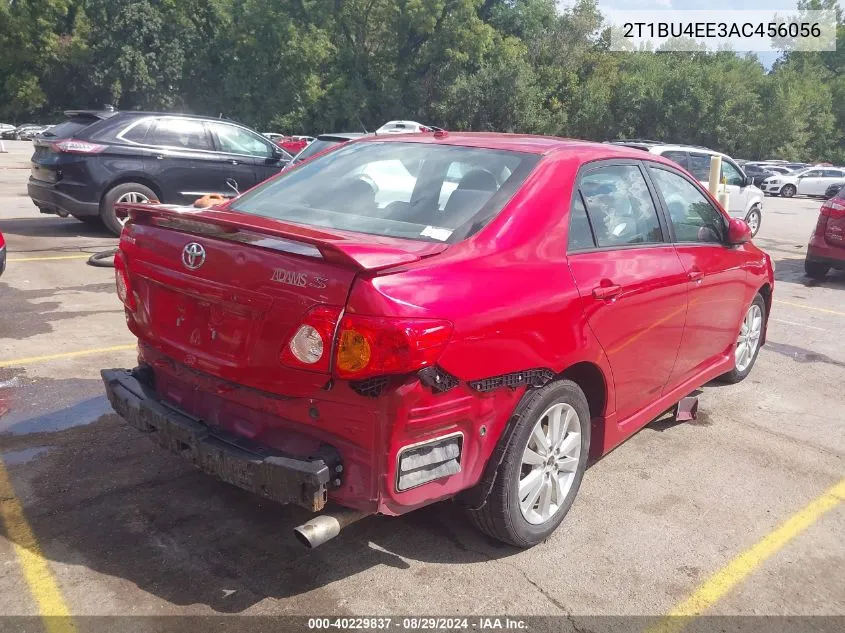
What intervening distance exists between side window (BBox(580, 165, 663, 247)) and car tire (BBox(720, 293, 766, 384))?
1883 mm

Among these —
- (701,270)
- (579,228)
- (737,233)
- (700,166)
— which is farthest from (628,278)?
(700,166)

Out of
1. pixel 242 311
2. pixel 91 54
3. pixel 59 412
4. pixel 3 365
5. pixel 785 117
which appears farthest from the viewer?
pixel 91 54

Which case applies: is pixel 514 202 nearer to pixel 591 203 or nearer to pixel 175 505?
pixel 591 203

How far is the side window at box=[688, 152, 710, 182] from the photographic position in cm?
1382

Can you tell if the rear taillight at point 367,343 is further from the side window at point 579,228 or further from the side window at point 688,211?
the side window at point 688,211

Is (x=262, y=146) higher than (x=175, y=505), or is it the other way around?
(x=262, y=146)

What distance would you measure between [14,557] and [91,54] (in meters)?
66.0

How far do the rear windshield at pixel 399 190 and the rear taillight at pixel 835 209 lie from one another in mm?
8099

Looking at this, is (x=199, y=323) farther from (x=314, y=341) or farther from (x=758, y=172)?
(x=758, y=172)

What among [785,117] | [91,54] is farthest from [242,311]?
[91,54]

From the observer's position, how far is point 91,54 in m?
60.5

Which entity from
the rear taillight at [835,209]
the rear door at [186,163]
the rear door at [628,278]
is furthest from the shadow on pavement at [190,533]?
the rear taillight at [835,209]

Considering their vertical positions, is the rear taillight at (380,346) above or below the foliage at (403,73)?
below

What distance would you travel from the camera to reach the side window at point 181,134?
10.7 m
